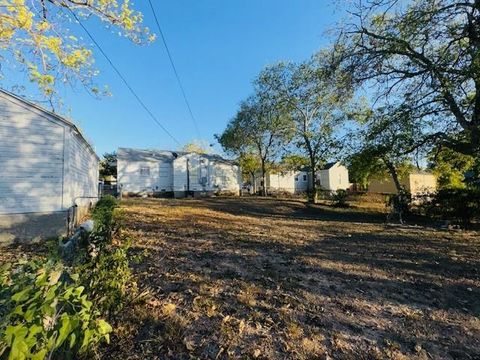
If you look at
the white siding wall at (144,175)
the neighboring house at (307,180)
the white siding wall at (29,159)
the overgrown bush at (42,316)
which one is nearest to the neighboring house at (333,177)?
the neighboring house at (307,180)

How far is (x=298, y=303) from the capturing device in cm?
424

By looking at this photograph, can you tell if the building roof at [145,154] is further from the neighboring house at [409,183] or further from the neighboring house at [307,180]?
the neighboring house at [409,183]

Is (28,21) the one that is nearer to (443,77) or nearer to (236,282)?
(236,282)

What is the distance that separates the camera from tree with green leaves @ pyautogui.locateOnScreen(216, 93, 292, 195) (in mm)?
27922

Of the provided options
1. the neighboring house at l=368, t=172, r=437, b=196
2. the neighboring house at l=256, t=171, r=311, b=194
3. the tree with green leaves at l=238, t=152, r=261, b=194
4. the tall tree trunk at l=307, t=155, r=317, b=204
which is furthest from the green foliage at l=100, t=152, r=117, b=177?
the neighboring house at l=368, t=172, r=437, b=196

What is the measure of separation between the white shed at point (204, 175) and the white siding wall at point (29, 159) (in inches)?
837

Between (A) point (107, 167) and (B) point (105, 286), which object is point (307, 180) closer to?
(A) point (107, 167)

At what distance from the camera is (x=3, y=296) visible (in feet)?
6.23

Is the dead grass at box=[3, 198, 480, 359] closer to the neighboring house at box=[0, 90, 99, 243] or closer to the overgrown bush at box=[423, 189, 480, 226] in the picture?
the neighboring house at box=[0, 90, 99, 243]

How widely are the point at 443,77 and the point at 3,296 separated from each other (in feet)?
40.2

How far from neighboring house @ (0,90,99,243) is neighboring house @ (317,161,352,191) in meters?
39.8

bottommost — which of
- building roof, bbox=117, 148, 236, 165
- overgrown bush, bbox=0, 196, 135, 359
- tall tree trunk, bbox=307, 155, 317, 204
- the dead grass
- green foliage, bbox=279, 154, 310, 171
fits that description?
the dead grass

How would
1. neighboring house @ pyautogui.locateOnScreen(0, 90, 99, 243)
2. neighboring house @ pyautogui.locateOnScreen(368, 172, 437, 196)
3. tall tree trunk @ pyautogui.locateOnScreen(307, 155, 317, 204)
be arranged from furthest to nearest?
neighboring house @ pyautogui.locateOnScreen(368, 172, 437, 196) → tall tree trunk @ pyautogui.locateOnScreen(307, 155, 317, 204) → neighboring house @ pyautogui.locateOnScreen(0, 90, 99, 243)

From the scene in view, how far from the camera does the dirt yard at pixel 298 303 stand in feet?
10.7
